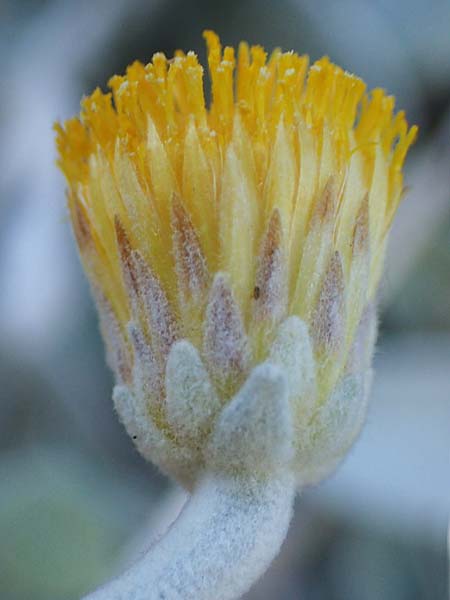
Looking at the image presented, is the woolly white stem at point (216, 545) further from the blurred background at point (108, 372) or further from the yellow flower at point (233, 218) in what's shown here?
the blurred background at point (108, 372)

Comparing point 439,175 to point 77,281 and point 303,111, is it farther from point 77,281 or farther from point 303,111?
point 303,111

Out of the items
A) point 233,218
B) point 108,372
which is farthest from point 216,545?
point 108,372

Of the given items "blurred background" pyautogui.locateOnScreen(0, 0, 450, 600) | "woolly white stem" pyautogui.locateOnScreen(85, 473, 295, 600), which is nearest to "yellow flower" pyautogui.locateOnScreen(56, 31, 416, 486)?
"woolly white stem" pyautogui.locateOnScreen(85, 473, 295, 600)

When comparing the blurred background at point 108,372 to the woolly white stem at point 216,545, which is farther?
the blurred background at point 108,372

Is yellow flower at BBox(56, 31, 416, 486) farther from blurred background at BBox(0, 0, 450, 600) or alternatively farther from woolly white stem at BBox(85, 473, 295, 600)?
blurred background at BBox(0, 0, 450, 600)

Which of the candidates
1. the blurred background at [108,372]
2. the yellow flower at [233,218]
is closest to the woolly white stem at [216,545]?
the yellow flower at [233,218]

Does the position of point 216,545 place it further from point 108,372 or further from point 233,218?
point 108,372
